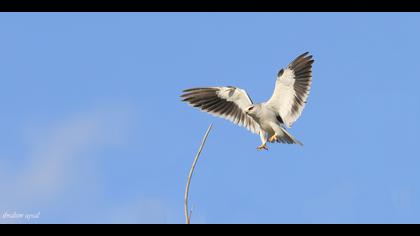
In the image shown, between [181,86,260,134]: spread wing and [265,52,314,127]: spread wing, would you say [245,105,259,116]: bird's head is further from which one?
[181,86,260,134]: spread wing

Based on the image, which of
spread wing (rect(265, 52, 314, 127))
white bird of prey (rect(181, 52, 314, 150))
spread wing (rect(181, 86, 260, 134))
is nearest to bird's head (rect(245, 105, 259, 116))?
white bird of prey (rect(181, 52, 314, 150))

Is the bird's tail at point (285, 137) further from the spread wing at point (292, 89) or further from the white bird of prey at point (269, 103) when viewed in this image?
the spread wing at point (292, 89)

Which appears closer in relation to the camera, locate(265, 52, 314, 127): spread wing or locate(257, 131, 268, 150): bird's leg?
locate(257, 131, 268, 150): bird's leg

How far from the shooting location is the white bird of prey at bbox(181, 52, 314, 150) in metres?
12.1

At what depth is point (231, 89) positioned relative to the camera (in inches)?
515

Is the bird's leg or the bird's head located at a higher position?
the bird's head

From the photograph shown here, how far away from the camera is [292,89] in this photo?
41.5 ft

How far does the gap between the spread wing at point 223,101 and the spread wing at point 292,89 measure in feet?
2.03

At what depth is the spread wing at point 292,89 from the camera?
12.6m

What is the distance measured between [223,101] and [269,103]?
1.05 metres

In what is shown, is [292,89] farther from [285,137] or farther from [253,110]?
[285,137]
